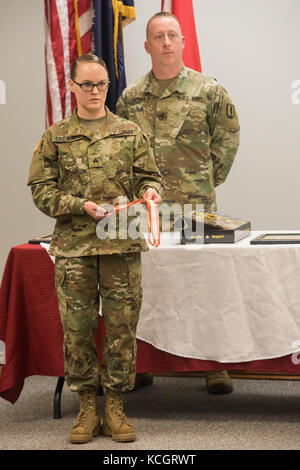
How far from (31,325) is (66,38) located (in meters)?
1.55

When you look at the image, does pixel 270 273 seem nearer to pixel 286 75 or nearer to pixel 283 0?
pixel 286 75

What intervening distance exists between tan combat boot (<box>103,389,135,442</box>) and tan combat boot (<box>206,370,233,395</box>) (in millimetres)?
709

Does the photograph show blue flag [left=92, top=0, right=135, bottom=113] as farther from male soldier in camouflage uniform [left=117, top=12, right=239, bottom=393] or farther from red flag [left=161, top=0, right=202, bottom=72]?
male soldier in camouflage uniform [left=117, top=12, right=239, bottom=393]

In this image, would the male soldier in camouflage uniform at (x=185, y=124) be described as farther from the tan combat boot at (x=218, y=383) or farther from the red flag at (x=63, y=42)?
the red flag at (x=63, y=42)

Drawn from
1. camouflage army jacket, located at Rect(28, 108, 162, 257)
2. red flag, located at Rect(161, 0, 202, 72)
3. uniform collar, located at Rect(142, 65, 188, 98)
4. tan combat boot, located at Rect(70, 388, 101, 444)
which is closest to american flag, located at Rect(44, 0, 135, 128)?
red flag, located at Rect(161, 0, 202, 72)

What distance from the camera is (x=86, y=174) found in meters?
2.43

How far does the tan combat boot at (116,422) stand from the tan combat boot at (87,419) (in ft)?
0.14

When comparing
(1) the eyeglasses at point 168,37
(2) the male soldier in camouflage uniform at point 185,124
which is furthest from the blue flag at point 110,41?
(1) the eyeglasses at point 168,37

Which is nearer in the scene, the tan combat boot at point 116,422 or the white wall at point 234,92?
the tan combat boot at point 116,422

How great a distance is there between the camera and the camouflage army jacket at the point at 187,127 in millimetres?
3164

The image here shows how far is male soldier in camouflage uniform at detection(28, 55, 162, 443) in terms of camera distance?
2412 mm

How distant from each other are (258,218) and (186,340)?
1647 millimetres

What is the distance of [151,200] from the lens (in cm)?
232

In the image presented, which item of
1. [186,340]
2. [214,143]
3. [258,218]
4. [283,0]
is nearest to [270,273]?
[186,340]
